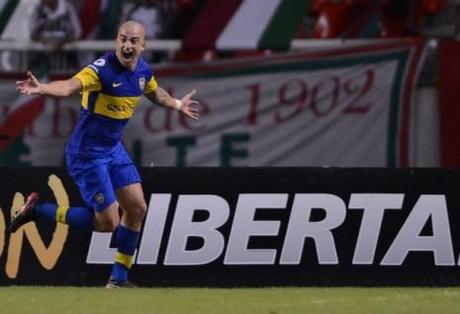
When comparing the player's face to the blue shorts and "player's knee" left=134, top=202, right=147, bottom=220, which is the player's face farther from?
"player's knee" left=134, top=202, right=147, bottom=220

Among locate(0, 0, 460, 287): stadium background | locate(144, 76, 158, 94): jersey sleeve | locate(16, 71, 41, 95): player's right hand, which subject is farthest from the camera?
locate(0, 0, 460, 287): stadium background

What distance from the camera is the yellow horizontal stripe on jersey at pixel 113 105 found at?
39.4 ft

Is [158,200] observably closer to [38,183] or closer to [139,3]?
[38,183]

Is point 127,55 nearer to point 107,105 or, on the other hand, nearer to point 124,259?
point 107,105

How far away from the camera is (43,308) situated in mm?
10648

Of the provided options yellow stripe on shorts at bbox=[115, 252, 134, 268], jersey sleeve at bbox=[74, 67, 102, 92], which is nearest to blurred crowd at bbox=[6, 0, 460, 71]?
yellow stripe on shorts at bbox=[115, 252, 134, 268]

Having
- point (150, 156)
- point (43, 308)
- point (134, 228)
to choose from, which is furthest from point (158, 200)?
point (150, 156)

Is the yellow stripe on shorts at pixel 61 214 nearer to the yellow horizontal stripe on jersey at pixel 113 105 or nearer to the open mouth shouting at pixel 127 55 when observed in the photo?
the yellow horizontal stripe on jersey at pixel 113 105

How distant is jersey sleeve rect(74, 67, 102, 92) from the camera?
11742 millimetres

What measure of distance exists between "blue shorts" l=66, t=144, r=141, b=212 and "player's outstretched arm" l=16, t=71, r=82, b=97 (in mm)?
703

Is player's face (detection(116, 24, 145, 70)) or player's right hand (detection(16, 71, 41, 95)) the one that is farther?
player's face (detection(116, 24, 145, 70))

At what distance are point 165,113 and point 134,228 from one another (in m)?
5.59

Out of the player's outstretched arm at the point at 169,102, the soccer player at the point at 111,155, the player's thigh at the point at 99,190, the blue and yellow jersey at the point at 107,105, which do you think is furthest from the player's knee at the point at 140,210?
the player's outstretched arm at the point at 169,102

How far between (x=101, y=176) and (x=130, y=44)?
1006 mm
